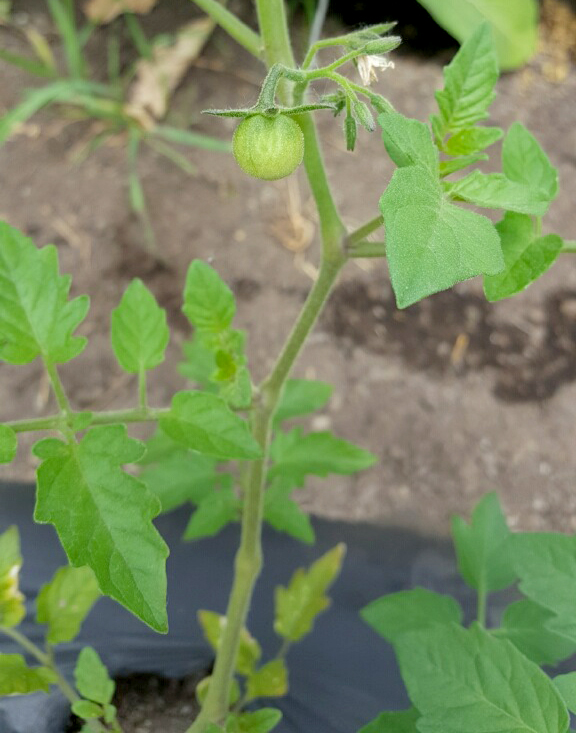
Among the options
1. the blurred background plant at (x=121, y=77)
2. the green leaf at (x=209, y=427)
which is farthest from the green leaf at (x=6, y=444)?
the blurred background plant at (x=121, y=77)

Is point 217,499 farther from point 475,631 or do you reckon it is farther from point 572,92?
point 572,92

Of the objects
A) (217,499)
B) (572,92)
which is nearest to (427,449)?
(217,499)

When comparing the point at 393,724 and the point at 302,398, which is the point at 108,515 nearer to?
the point at 393,724

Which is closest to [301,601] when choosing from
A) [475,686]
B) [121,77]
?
[475,686]

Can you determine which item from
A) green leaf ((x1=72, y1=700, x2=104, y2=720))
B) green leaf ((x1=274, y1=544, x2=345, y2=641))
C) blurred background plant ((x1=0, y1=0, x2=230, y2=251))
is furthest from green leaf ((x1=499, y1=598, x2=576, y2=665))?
blurred background plant ((x1=0, y1=0, x2=230, y2=251))

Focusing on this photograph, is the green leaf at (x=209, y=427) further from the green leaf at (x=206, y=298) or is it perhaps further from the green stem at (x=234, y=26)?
the green stem at (x=234, y=26)

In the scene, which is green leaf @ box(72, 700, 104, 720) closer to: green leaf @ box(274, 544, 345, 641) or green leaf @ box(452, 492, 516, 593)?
green leaf @ box(274, 544, 345, 641)

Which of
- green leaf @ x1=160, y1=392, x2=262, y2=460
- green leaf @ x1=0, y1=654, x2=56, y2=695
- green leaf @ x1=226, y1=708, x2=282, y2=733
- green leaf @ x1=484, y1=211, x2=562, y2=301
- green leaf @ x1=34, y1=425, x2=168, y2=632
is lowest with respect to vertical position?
green leaf @ x1=226, y1=708, x2=282, y2=733
